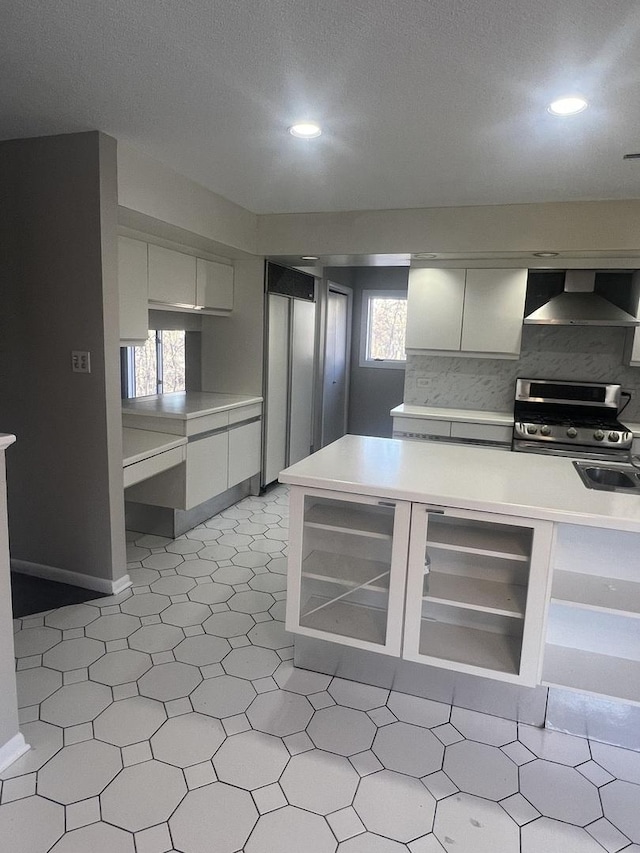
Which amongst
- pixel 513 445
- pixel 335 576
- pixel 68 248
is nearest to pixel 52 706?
pixel 335 576

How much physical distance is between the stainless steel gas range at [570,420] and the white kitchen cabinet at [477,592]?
2027 mm

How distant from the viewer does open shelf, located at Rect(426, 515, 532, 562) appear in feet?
6.41

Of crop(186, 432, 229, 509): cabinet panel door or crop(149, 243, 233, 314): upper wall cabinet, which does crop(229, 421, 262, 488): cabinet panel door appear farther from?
crop(149, 243, 233, 314): upper wall cabinet

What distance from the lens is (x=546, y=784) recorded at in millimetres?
1792

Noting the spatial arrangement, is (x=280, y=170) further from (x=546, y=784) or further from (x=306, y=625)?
(x=546, y=784)

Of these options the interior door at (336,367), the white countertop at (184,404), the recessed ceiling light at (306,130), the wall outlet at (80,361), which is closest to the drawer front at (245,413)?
the white countertop at (184,404)

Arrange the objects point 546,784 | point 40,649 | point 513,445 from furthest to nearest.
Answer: point 513,445, point 40,649, point 546,784

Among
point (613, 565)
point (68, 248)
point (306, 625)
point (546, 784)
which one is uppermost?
point (68, 248)

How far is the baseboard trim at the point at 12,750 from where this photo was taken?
1776 mm

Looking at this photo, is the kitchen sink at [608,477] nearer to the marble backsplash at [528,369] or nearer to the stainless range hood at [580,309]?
the stainless range hood at [580,309]

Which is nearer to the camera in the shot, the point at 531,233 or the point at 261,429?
the point at 531,233

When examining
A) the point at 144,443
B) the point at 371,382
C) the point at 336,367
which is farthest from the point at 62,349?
the point at 371,382

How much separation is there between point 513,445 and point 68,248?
10.3ft

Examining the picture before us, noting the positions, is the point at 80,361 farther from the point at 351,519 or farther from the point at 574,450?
the point at 574,450
